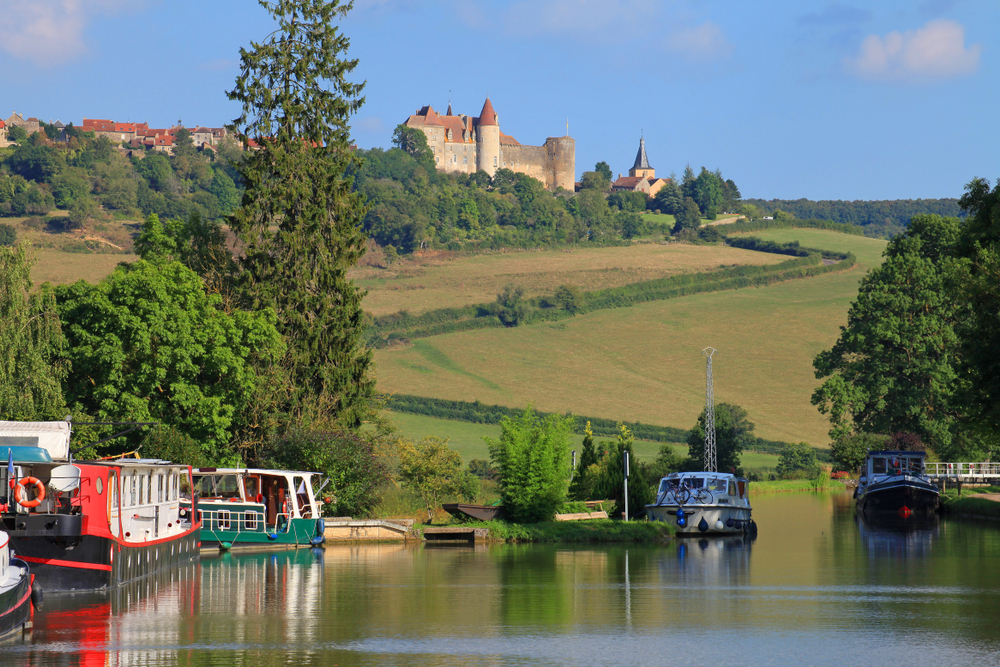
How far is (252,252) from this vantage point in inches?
1671

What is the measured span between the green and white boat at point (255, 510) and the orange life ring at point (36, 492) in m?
10.2

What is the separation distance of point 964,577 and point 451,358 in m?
91.9

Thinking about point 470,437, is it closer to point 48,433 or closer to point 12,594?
point 48,433

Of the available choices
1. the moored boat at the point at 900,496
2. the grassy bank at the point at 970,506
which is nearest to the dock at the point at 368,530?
the moored boat at the point at 900,496

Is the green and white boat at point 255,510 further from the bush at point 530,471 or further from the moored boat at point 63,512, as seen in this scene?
the moored boat at point 63,512

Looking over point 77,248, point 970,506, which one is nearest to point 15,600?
point 970,506

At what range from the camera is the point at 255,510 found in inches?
1233

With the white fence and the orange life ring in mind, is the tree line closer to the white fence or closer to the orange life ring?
the white fence

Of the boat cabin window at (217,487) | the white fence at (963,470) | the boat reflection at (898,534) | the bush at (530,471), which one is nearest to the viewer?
the boat reflection at (898,534)

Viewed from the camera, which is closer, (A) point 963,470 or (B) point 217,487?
(B) point 217,487

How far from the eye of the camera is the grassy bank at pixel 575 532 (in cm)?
3412

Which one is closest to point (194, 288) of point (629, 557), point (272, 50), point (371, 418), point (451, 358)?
point (371, 418)

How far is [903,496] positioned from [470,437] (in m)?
45.2

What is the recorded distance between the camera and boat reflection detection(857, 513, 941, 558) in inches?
1253
